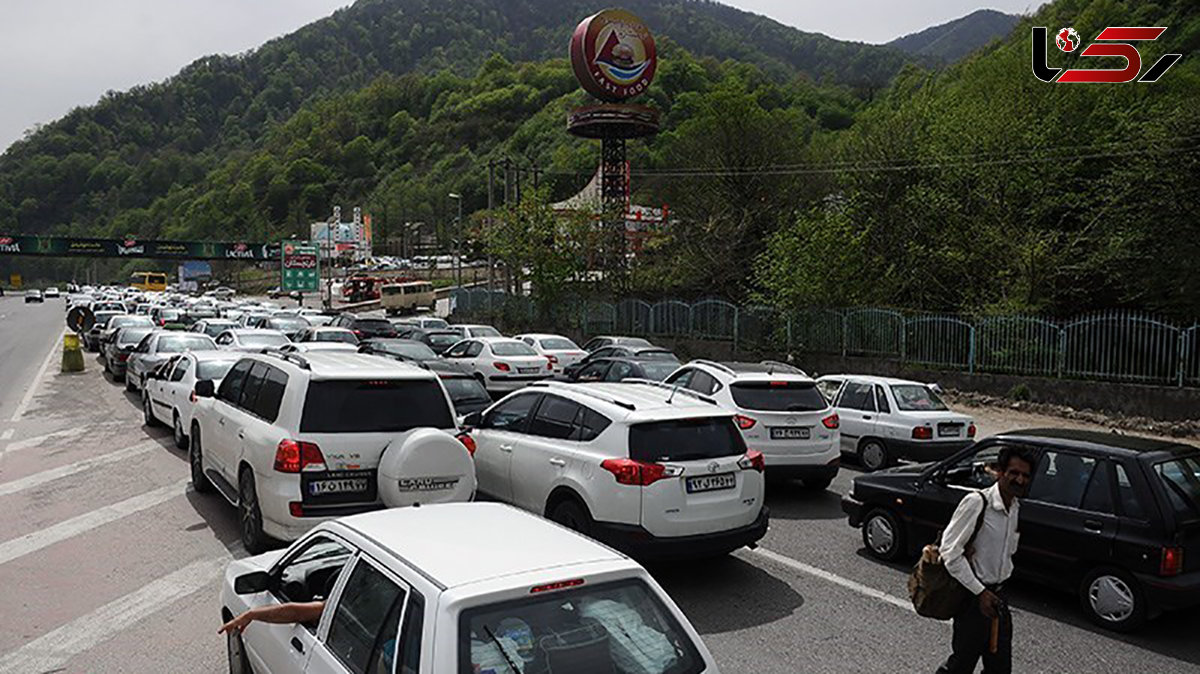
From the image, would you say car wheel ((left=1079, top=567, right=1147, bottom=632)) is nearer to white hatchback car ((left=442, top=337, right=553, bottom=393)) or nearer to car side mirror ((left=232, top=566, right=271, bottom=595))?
car side mirror ((left=232, top=566, right=271, bottom=595))

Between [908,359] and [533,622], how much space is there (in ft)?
72.4

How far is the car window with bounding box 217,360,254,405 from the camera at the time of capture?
9494 mm

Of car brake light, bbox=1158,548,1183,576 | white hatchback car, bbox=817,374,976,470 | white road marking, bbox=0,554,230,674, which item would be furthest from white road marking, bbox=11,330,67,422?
car brake light, bbox=1158,548,1183,576

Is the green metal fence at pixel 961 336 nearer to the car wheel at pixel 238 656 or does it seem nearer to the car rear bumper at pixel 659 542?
the car rear bumper at pixel 659 542

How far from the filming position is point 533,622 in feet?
10.7

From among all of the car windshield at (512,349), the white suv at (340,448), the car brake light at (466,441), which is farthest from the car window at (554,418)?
the car windshield at (512,349)

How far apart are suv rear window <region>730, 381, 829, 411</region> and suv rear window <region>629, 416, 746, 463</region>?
11.0ft

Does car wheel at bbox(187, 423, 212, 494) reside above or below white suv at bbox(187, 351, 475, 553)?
below

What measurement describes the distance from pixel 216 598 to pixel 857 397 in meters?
10.2

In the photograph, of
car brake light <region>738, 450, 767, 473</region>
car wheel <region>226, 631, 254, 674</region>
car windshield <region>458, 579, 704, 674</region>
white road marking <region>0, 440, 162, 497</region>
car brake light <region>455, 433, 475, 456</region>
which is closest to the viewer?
car windshield <region>458, 579, 704, 674</region>

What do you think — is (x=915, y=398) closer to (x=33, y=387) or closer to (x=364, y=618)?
(x=364, y=618)

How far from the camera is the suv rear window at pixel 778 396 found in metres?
11.2

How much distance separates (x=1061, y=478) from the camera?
23.7 feet

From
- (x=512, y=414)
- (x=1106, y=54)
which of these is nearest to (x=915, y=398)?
(x=512, y=414)
